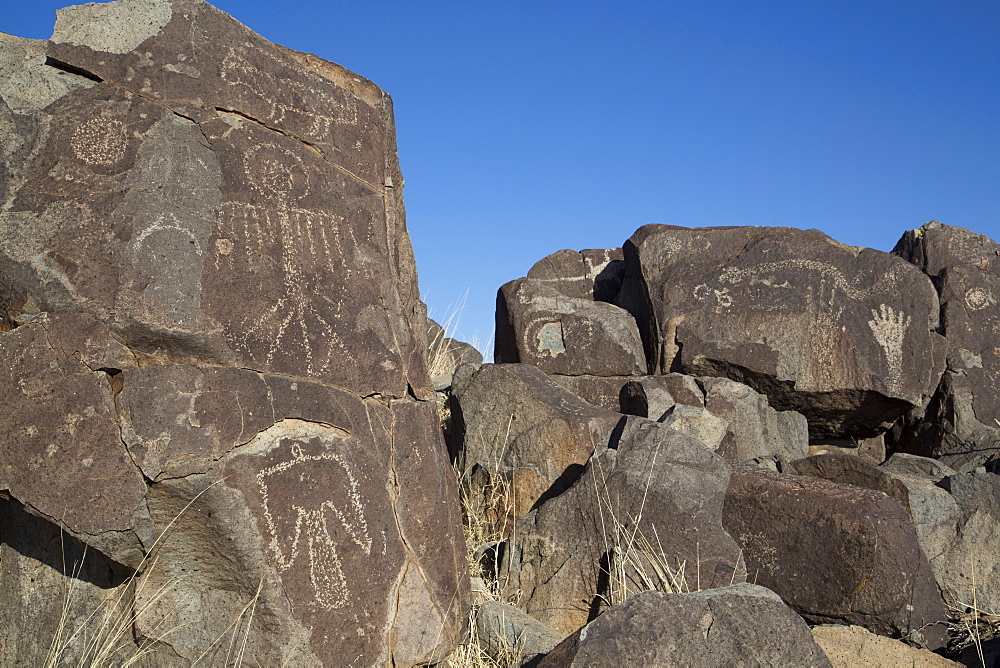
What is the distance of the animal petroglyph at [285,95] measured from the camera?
2.99m

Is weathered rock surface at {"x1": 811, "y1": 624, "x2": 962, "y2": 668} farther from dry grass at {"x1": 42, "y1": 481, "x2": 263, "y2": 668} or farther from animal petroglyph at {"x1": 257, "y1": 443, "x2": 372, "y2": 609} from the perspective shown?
dry grass at {"x1": 42, "y1": 481, "x2": 263, "y2": 668}

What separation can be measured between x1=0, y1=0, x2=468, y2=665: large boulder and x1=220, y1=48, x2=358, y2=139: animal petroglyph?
10 mm

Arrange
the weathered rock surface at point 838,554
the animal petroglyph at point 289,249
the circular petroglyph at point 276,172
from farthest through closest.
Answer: the weathered rock surface at point 838,554 → the circular petroglyph at point 276,172 → the animal petroglyph at point 289,249

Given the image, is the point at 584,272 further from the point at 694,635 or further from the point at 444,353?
the point at 694,635

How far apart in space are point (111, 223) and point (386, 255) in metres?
0.94

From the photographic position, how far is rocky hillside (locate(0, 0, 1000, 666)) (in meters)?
2.49

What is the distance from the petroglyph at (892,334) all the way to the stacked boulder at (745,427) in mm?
12

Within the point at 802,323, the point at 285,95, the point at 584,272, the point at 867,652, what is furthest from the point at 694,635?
the point at 584,272

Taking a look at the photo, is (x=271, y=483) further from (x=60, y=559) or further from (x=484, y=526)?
(x=484, y=526)

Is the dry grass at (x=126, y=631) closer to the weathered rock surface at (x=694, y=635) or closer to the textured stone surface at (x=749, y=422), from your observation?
the weathered rock surface at (x=694, y=635)

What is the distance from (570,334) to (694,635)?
11.2 feet

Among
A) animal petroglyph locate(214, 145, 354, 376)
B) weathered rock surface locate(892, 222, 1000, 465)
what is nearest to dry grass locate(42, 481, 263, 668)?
animal petroglyph locate(214, 145, 354, 376)

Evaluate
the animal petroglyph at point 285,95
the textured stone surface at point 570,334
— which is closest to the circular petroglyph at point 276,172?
the animal petroglyph at point 285,95

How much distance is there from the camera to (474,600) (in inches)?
135
